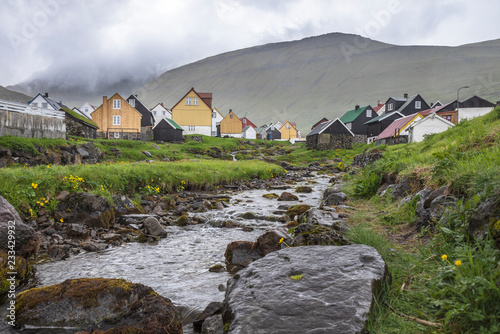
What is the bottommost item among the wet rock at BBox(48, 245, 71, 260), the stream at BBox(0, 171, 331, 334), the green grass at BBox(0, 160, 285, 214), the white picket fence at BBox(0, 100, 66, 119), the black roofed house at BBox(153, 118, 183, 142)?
the stream at BBox(0, 171, 331, 334)

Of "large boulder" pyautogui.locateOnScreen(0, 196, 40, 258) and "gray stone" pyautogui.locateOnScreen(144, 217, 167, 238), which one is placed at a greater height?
"large boulder" pyautogui.locateOnScreen(0, 196, 40, 258)

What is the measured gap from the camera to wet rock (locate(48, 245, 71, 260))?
739 cm

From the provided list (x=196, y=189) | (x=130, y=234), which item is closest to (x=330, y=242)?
(x=130, y=234)

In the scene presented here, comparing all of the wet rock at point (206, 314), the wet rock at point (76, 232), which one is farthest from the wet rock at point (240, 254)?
the wet rock at point (76, 232)

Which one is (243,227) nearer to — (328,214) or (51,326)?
(328,214)

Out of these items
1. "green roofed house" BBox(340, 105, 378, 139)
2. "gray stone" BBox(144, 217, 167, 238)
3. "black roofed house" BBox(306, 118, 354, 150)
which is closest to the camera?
"gray stone" BBox(144, 217, 167, 238)

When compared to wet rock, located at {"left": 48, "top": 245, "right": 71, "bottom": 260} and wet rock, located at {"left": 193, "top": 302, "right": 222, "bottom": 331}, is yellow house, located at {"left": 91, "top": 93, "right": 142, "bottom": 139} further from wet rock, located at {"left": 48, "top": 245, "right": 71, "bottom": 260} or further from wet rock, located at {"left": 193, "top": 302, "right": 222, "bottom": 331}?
wet rock, located at {"left": 193, "top": 302, "right": 222, "bottom": 331}

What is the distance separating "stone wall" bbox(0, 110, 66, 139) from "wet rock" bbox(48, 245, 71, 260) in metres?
21.3

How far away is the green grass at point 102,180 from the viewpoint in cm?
995

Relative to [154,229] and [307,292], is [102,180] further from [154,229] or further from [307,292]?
[307,292]

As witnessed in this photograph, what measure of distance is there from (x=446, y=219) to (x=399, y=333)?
8.66 feet

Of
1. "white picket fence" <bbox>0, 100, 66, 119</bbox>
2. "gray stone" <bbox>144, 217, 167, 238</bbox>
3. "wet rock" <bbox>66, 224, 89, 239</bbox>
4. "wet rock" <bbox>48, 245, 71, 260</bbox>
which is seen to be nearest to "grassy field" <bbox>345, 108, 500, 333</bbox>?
"gray stone" <bbox>144, 217, 167, 238</bbox>

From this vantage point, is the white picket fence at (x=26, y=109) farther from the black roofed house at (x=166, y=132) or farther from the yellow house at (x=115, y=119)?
the black roofed house at (x=166, y=132)

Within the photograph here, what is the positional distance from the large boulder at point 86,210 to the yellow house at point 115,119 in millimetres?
50077
